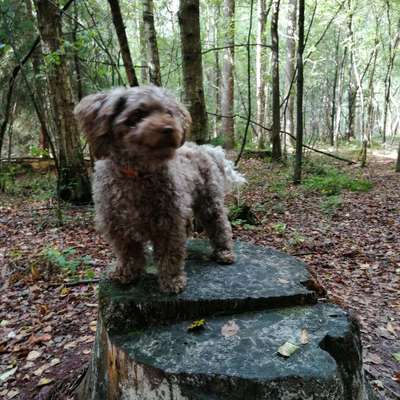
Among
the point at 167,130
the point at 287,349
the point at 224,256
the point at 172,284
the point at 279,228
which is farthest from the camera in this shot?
the point at 279,228

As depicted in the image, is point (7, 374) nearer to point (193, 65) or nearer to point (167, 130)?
point (167, 130)

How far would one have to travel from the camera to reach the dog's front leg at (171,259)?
2.65 m

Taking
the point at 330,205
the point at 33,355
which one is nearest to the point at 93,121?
the point at 33,355

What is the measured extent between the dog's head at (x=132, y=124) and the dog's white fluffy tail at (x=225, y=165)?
4.30ft

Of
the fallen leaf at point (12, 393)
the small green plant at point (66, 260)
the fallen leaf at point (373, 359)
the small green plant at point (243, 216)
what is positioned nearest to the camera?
the fallen leaf at point (12, 393)

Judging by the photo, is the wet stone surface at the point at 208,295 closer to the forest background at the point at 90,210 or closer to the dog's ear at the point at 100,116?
the dog's ear at the point at 100,116

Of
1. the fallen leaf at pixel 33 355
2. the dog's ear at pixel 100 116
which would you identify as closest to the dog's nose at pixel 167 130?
the dog's ear at pixel 100 116

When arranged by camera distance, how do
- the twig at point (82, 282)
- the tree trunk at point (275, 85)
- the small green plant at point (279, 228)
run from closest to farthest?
the twig at point (82, 282)
the small green plant at point (279, 228)
the tree trunk at point (275, 85)

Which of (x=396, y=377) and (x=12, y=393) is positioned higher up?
(x=12, y=393)

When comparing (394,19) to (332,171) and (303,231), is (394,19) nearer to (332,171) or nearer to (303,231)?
(332,171)

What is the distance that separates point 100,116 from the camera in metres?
2.52

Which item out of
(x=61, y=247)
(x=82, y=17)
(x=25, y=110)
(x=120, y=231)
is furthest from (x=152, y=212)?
(x=25, y=110)

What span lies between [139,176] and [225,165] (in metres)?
1.66

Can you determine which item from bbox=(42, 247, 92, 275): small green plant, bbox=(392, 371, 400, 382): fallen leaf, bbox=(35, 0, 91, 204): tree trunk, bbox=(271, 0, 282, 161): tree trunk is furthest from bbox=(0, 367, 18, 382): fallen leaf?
bbox=(271, 0, 282, 161): tree trunk
